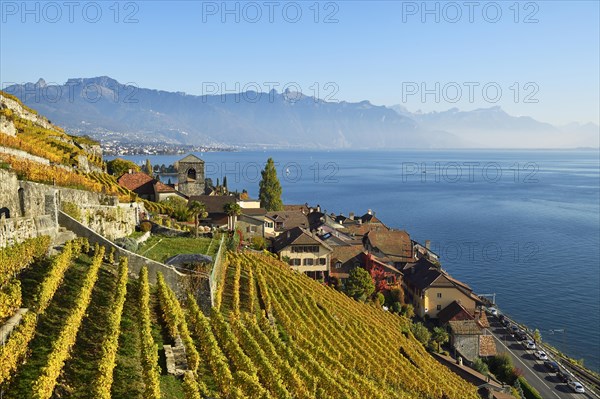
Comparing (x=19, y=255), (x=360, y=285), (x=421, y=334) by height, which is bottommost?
(x=421, y=334)

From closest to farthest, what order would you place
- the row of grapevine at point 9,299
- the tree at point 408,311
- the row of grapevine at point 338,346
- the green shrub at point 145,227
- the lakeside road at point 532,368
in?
1. the row of grapevine at point 9,299
2. the row of grapevine at point 338,346
3. the green shrub at point 145,227
4. the lakeside road at point 532,368
5. the tree at point 408,311

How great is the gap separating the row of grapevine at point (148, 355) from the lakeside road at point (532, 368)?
36020 mm

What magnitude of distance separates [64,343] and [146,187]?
53945mm

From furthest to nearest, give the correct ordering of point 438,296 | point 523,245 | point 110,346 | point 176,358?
point 523,245
point 438,296
point 176,358
point 110,346

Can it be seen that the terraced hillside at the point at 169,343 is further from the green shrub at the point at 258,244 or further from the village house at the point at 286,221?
the village house at the point at 286,221

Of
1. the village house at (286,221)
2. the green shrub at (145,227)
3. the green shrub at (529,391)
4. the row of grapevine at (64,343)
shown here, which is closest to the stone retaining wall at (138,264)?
the row of grapevine at (64,343)

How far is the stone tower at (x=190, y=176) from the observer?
80.7 m

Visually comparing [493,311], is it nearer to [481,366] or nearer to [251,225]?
[481,366]

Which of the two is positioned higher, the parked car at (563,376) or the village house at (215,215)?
the village house at (215,215)

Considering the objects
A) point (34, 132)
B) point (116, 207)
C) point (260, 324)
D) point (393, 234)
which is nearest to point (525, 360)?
point (393, 234)

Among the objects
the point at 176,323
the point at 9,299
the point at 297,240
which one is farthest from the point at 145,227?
the point at 9,299

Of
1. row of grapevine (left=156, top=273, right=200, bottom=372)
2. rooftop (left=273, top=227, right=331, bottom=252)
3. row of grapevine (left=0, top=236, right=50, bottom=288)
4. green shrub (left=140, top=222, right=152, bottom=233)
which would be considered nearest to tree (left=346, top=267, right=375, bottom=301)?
rooftop (left=273, top=227, right=331, bottom=252)

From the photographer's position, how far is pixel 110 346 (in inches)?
636

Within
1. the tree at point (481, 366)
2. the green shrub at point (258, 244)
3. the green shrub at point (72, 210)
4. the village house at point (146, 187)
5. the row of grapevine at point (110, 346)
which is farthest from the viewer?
the village house at point (146, 187)
